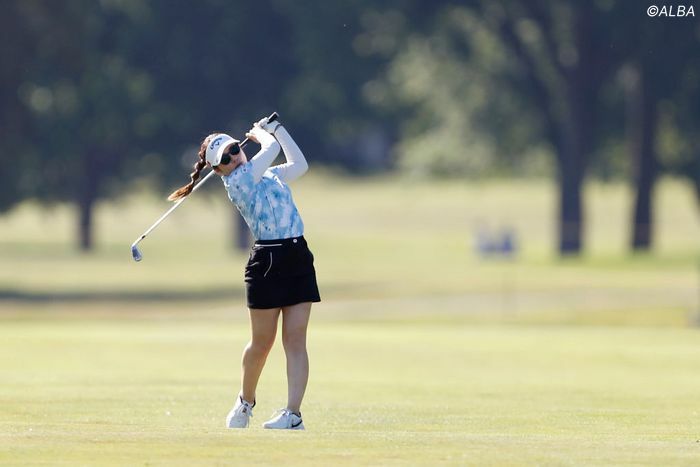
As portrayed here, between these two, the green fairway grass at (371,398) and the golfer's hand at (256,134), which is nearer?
the green fairway grass at (371,398)

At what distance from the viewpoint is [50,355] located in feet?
67.8

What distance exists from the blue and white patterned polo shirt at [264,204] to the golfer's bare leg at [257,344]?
52 cm

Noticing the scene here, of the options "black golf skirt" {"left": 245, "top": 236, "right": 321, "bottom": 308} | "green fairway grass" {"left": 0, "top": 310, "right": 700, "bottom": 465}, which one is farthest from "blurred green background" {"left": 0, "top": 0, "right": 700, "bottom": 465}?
"black golf skirt" {"left": 245, "top": 236, "right": 321, "bottom": 308}

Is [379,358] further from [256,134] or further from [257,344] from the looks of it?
[256,134]

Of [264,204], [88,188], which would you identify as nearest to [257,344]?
[264,204]

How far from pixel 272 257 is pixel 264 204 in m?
0.35

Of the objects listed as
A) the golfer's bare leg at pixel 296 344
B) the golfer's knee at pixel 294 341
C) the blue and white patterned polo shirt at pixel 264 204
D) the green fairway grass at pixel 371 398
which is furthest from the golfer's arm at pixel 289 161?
the green fairway grass at pixel 371 398

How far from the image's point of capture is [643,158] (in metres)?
55.7

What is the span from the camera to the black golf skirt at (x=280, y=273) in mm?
11266

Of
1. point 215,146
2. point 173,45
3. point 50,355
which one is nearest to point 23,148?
point 173,45

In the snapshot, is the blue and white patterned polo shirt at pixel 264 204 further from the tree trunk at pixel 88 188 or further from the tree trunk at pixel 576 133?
the tree trunk at pixel 88 188

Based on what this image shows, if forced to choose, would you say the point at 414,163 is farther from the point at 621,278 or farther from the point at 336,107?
the point at 621,278

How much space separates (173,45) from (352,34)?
6556mm

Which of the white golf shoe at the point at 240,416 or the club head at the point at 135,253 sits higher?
the club head at the point at 135,253
